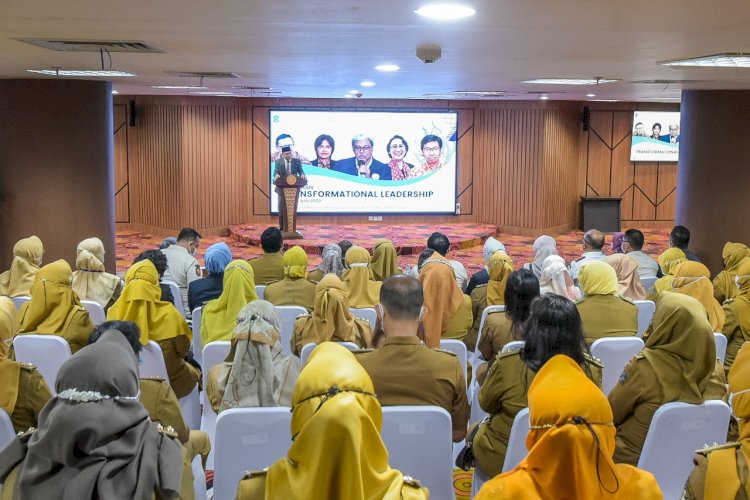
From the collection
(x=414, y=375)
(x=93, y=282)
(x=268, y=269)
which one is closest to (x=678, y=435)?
(x=414, y=375)

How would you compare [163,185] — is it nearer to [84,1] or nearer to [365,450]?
[84,1]

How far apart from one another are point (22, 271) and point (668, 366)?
4.91 m

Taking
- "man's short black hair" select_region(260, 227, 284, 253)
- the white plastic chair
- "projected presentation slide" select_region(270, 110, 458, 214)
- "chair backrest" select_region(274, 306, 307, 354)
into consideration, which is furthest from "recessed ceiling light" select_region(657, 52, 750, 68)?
"projected presentation slide" select_region(270, 110, 458, 214)

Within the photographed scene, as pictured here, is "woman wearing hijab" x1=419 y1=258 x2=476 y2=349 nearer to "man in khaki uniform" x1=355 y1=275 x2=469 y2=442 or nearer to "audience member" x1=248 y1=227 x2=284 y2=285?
"audience member" x1=248 y1=227 x2=284 y2=285

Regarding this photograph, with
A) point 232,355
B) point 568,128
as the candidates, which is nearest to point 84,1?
point 232,355

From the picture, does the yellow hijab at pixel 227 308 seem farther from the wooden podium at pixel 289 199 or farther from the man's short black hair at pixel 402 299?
the wooden podium at pixel 289 199

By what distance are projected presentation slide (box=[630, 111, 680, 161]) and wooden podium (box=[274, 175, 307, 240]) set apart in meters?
7.22

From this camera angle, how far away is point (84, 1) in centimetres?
316

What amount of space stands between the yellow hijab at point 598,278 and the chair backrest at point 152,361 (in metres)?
2.47

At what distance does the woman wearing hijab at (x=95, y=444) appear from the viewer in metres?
1.92

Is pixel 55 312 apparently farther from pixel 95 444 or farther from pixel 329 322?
pixel 95 444

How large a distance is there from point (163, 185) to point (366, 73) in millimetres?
7487

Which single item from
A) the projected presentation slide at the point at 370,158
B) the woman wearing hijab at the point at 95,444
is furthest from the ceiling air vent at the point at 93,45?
the projected presentation slide at the point at 370,158

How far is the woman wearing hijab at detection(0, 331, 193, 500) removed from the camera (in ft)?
6.29
